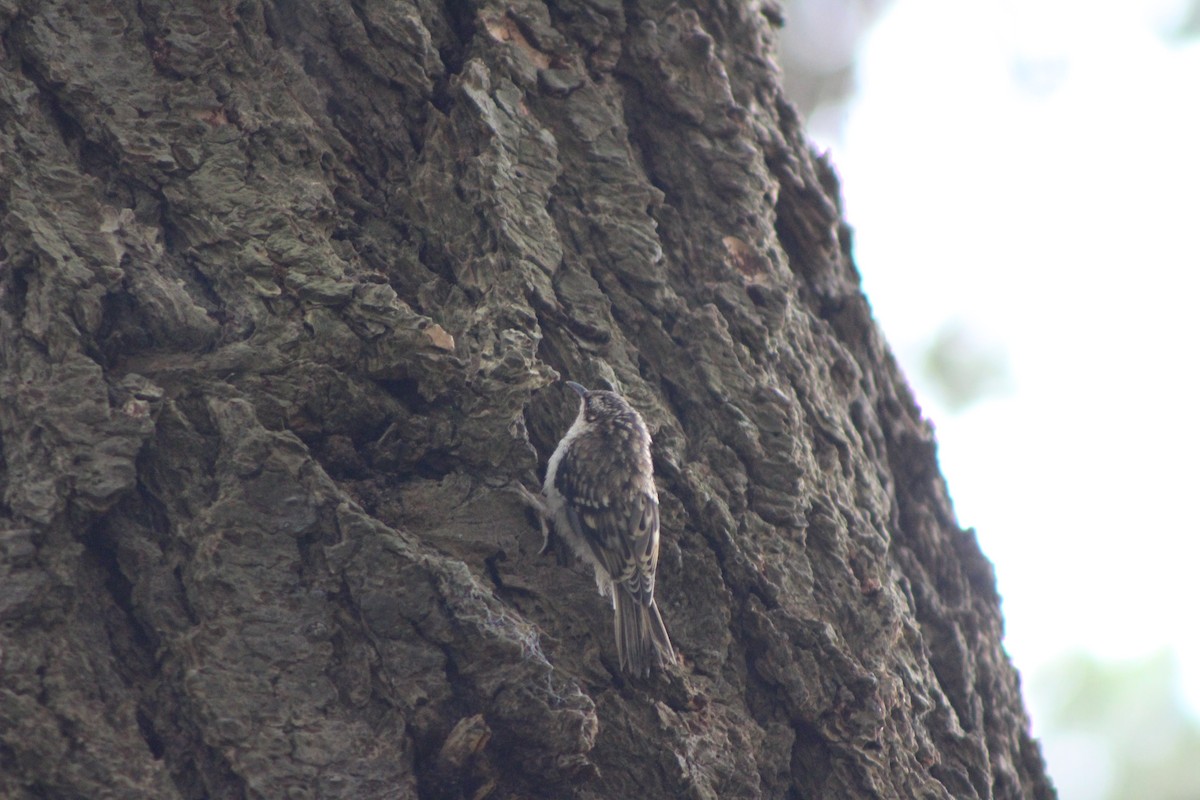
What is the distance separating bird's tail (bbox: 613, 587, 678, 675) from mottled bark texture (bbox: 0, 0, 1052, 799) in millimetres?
66

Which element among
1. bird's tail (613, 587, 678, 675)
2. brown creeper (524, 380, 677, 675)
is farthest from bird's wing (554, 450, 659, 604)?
bird's tail (613, 587, 678, 675)

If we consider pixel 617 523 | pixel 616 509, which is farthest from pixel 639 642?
pixel 616 509

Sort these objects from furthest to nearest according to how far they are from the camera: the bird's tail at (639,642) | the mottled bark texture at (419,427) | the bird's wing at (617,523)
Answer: the bird's wing at (617,523)
the bird's tail at (639,642)
the mottled bark texture at (419,427)

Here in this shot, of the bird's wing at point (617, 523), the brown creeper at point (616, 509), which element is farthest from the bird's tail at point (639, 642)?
the bird's wing at point (617, 523)

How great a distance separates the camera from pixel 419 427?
283cm

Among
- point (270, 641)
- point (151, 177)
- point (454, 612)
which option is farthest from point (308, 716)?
point (151, 177)

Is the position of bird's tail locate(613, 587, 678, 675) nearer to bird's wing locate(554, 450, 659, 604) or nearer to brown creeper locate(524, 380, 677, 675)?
brown creeper locate(524, 380, 677, 675)

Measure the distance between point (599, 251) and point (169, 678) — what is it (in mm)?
1724

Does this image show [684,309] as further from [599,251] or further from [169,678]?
[169,678]

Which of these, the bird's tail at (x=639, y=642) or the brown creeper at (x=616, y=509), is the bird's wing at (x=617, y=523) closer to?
the brown creeper at (x=616, y=509)

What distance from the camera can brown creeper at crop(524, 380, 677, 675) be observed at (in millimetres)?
2791

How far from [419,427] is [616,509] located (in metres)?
0.93

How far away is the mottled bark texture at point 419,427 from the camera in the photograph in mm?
2379

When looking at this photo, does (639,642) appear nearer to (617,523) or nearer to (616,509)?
(617,523)
